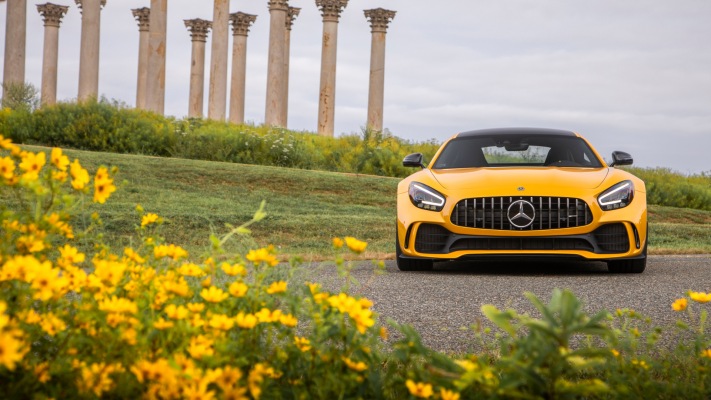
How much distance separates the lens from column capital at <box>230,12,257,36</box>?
40.0 meters

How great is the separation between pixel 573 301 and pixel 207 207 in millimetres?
15150

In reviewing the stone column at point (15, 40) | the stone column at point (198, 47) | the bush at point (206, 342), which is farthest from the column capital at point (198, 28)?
the bush at point (206, 342)

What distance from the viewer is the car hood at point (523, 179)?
846 centimetres

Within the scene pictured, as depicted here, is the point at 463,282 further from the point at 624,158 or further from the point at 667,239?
the point at 667,239

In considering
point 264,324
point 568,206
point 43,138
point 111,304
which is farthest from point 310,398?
point 43,138

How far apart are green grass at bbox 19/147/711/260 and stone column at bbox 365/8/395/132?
14624mm

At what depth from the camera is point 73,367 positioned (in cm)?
263

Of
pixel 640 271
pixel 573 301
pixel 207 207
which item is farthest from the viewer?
pixel 207 207

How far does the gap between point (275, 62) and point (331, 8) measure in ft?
12.0

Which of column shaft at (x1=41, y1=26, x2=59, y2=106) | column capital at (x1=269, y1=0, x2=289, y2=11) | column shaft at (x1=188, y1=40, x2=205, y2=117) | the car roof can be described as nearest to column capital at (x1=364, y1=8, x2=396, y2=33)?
column capital at (x1=269, y1=0, x2=289, y2=11)

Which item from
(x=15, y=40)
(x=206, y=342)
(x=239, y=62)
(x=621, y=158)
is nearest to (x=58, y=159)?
(x=206, y=342)

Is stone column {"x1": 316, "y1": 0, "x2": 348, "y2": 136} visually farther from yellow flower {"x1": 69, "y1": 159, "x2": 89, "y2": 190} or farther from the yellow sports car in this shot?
yellow flower {"x1": 69, "y1": 159, "x2": 89, "y2": 190}

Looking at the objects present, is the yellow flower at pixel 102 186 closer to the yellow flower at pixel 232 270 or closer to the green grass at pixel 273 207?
the yellow flower at pixel 232 270

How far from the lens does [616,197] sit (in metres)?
8.42
